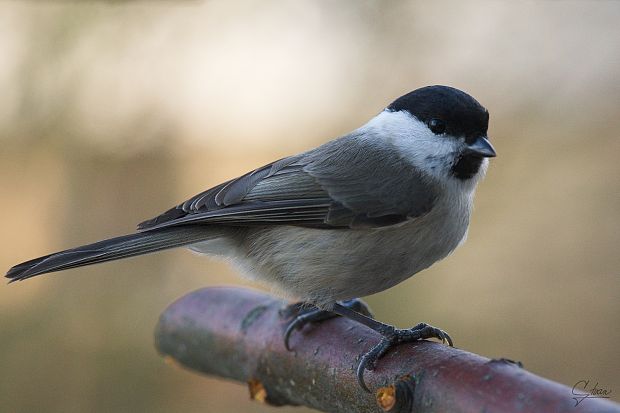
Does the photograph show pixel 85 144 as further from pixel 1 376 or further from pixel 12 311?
pixel 1 376

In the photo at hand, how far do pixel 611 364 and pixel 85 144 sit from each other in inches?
105

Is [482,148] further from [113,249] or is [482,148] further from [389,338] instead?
[113,249]

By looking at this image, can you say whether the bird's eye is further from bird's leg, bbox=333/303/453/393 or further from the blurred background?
the blurred background

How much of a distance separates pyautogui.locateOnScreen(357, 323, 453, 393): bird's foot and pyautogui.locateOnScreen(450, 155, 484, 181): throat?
452 mm

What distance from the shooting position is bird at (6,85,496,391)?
2.06m

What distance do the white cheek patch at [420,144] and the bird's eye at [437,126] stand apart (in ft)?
0.04

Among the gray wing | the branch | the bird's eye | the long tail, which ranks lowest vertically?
the branch

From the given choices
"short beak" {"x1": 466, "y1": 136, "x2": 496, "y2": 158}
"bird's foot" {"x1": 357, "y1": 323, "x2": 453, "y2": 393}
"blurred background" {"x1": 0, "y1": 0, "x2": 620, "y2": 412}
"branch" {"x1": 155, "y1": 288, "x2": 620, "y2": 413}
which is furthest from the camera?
"blurred background" {"x1": 0, "y1": 0, "x2": 620, "y2": 412}

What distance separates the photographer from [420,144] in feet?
7.12

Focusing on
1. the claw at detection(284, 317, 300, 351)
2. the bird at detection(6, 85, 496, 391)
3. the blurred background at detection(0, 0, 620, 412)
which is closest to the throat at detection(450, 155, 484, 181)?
the bird at detection(6, 85, 496, 391)

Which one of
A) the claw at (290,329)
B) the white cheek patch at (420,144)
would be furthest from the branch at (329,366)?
the white cheek patch at (420,144)

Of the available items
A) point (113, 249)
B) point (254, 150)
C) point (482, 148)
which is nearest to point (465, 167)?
point (482, 148)

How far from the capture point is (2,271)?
11.8 ft

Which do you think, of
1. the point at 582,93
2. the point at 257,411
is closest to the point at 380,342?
the point at 257,411
